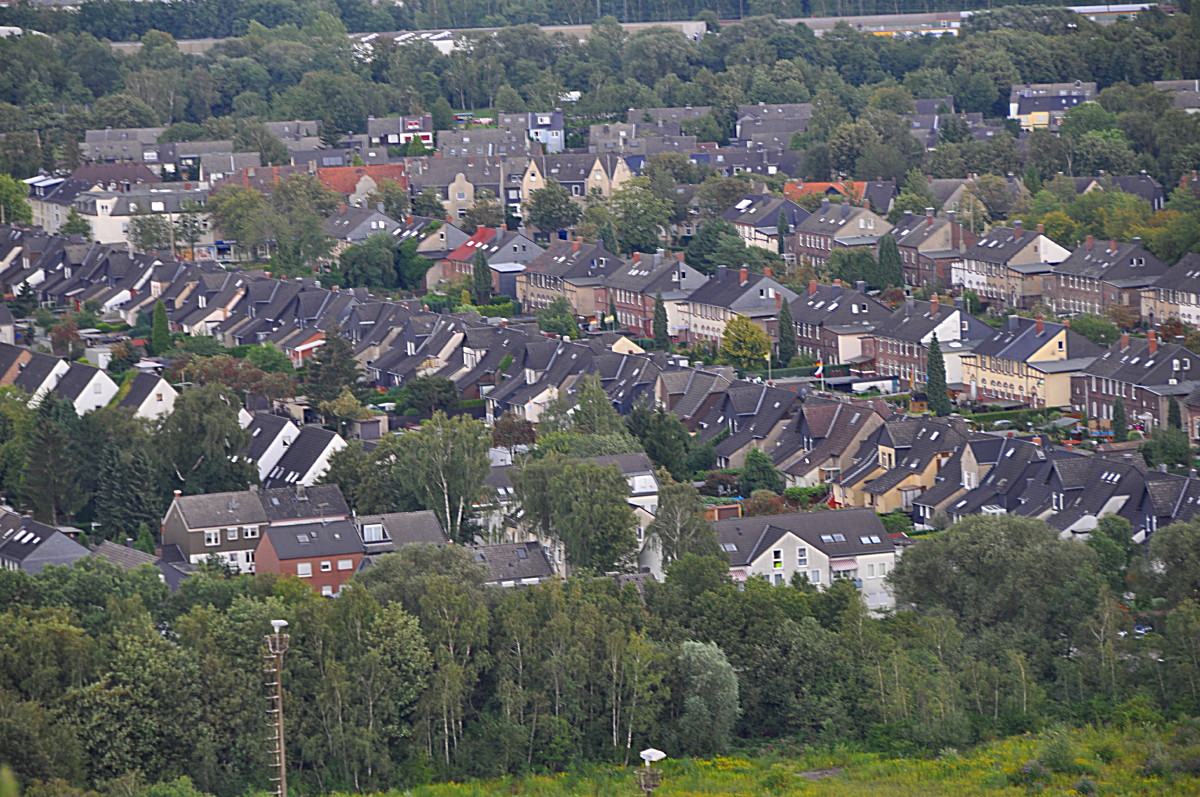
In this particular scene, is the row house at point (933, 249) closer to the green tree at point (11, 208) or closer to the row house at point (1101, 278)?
the row house at point (1101, 278)

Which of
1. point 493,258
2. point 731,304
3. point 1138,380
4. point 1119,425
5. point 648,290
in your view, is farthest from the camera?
point 493,258

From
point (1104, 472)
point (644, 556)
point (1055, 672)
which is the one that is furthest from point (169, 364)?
point (1055, 672)

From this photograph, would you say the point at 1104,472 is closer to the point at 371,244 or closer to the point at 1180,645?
the point at 1180,645

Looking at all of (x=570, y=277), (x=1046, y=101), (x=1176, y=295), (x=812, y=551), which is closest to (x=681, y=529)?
(x=812, y=551)

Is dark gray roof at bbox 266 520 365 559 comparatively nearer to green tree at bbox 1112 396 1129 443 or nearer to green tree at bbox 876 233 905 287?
green tree at bbox 1112 396 1129 443

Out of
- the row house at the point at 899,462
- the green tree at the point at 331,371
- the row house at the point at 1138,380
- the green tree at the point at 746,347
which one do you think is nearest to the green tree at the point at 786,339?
the green tree at the point at 746,347

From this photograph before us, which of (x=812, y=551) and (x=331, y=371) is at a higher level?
(x=812, y=551)

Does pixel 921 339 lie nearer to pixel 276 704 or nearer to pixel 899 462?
pixel 899 462
